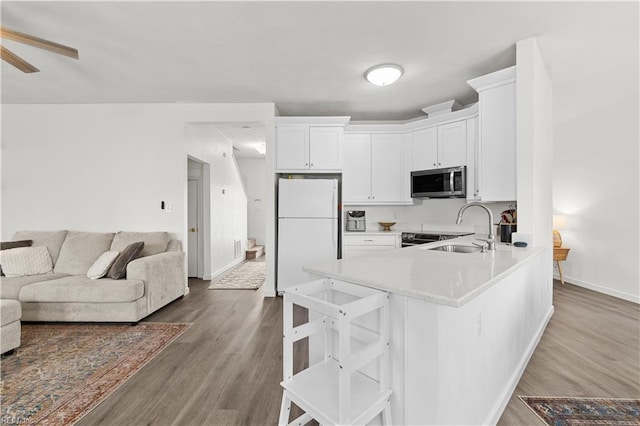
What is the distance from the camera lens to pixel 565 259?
4145 millimetres

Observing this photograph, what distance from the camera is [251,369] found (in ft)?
6.72

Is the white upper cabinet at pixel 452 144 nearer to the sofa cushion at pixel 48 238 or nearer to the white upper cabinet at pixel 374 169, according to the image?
the white upper cabinet at pixel 374 169

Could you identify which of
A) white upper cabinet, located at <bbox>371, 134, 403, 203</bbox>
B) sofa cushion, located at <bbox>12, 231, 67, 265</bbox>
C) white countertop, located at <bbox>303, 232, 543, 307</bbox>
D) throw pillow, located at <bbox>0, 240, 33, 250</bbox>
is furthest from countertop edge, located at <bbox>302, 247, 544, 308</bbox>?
throw pillow, located at <bbox>0, 240, 33, 250</bbox>

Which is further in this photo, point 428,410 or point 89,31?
point 89,31

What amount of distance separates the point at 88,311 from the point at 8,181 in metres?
2.59

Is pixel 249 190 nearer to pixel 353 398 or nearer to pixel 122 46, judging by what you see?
pixel 122 46

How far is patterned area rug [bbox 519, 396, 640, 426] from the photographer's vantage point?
1.53 m

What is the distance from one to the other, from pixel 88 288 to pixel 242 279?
2208mm

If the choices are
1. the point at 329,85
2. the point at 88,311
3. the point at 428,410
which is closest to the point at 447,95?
the point at 329,85

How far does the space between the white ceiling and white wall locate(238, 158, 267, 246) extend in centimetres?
426

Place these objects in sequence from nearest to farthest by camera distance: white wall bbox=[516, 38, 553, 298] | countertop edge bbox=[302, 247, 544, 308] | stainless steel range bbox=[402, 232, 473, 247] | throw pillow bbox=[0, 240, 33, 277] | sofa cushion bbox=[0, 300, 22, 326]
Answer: countertop edge bbox=[302, 247, 544, 308] < sofa cushion bbox=[0, 300, 22, 326] < white wall bbox=[516, 38, 553, 298] < throw pillow bbox=[0, 240, 33, 277] < stainless steel range bbox=[402, 232, 473, 247]

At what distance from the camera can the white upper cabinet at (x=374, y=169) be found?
13.5ft

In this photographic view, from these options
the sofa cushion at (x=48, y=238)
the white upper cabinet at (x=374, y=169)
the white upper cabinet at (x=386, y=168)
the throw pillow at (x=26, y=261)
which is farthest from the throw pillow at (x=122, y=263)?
the white upper cabinet at (x=386, y=168)

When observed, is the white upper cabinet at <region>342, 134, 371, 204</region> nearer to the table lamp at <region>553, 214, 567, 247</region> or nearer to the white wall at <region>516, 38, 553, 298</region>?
the white wall at <region>516, 38, 553, 298</region>
